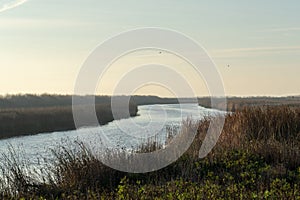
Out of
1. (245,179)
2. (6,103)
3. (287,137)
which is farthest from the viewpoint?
(6,103)

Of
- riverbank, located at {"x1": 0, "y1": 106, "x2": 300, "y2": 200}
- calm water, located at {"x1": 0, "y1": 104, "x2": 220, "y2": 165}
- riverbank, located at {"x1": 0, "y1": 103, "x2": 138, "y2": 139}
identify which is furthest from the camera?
riverbank, located at {"x1": 0, "y1": 103, "x2": 138, "y2": 139}

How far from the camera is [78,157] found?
9773 millimetres

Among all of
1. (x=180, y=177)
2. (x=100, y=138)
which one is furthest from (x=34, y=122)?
(x=180, y=177)

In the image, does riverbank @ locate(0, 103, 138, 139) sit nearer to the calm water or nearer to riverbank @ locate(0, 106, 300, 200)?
the calm water

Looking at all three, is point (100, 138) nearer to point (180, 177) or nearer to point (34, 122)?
point (180, 177)

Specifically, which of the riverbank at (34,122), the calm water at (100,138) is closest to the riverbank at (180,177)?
the calm water at (100,138)

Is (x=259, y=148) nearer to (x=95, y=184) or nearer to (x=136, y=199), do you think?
(x=95, y=184)

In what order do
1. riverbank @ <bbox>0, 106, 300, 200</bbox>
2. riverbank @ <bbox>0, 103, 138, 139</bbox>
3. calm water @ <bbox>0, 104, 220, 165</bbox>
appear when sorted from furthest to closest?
riverbank @ <bbox>0, 103, 138, 139</bbox> → calm water @ <bbox>0, 104, 220, 165</bbox> → riverbank @ <bbox>0, 106, 300, 200</bbox>

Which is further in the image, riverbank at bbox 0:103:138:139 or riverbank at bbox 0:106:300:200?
riverbank at bbox 0:103:138:139

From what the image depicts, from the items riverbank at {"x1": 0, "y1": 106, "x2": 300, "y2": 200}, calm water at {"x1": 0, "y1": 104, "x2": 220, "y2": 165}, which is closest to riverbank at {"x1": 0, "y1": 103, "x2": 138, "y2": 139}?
calm water at {"x1": 0, "y1": 104, "x2": 220, "y2": 165}

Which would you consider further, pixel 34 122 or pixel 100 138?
pixel 34 122

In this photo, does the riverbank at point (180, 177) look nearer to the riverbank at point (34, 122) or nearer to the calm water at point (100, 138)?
the calm water at point (100, 138)

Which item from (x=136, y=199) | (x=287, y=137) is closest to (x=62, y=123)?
(x=287, y=137)

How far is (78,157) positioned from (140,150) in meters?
1.75
